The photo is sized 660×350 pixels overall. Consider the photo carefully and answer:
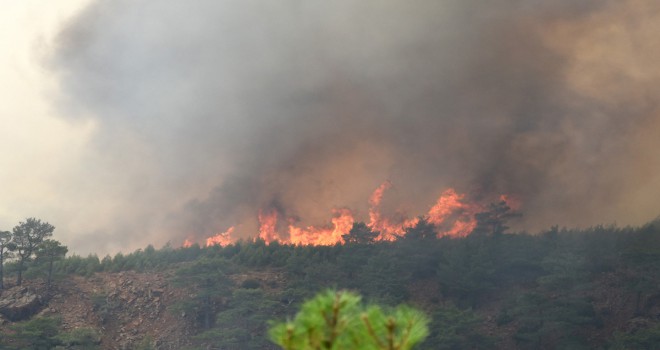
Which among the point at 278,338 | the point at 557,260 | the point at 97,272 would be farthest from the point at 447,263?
the point at 278,338

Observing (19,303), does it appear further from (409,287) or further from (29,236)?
(409,287)

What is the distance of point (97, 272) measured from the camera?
227 ft

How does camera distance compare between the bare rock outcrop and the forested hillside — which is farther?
the bare rock outcrop

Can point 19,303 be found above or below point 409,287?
below

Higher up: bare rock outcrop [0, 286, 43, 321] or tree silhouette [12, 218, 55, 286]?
tree silhouette [12, 218, 55, 286]

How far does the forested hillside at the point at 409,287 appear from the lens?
50688 millimetres

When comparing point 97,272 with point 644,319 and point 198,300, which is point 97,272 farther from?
point 644,319

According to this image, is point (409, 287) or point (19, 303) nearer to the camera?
point (19, 303)

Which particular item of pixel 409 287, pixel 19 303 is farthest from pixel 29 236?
pixel 409 287

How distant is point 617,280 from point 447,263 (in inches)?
628

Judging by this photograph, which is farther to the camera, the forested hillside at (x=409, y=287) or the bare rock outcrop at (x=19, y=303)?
the bare rock outcrop at (x=19, y=303)

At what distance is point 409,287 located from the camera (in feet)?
218

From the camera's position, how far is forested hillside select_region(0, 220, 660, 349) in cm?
5069

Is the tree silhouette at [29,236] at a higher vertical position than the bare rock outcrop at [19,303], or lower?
higher
